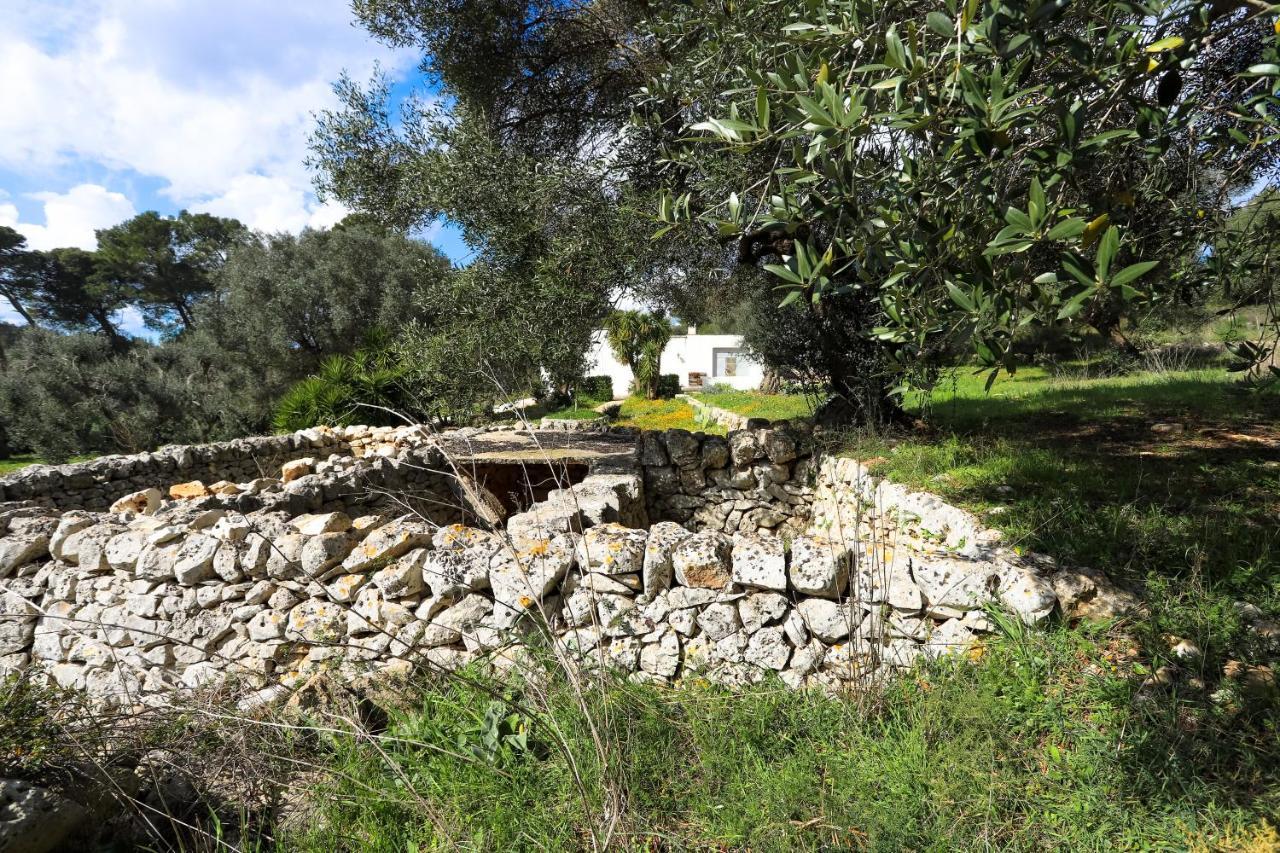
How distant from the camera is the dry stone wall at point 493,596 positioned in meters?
2.70

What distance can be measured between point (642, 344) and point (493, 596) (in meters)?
21.1

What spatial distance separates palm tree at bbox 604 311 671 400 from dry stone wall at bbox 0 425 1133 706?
18518mm

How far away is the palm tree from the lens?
22922mm


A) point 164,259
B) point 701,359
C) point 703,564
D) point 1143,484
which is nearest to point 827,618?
point 703,564

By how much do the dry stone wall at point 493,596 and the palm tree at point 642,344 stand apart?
60.8 feet

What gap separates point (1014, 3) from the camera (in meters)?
1.73

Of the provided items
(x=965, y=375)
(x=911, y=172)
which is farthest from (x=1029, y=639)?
(x=965, y=375)

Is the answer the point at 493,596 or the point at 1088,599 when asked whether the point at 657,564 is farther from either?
the point at 1088,599

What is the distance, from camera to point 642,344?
23781mm

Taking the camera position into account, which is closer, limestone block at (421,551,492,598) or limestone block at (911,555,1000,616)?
limestone block at (911,555,1000,616)

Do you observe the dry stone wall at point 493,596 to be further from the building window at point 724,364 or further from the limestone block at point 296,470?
the building window at point 724,364

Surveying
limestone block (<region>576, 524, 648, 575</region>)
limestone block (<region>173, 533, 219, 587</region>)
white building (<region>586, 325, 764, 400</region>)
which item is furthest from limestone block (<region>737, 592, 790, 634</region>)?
white building (<region>586, 325, 764, 400</region>)

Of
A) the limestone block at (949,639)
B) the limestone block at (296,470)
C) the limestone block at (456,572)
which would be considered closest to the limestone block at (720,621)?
the limestone block at (949,639)

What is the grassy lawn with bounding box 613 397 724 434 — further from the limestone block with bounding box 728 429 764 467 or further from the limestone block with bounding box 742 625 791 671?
the limestone block with bounding box 742 625 791 671
